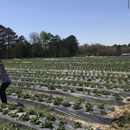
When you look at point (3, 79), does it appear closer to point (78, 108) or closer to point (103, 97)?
point (78, 108)

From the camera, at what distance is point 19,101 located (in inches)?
341

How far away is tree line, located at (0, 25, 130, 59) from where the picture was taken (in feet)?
228

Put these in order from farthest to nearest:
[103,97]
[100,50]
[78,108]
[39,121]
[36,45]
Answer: [100,50], [36,45], [103,97], [78,108], [39,121]

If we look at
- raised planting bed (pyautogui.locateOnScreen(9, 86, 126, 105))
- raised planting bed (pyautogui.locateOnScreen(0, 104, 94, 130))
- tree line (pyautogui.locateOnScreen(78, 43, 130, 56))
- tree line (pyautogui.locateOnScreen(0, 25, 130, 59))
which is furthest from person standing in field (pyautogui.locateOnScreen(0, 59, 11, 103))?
tree line (pyautogui.locateOnScreen(78, 43, 130, 56))

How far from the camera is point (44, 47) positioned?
8275 centimetres

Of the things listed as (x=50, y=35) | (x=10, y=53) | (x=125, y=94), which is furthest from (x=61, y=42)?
(x=125, y=94)

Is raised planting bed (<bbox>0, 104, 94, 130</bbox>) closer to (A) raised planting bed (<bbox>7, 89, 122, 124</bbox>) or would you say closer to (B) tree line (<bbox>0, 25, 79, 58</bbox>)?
(A) raised planting bed (<bbox>7, 89, 122, 124</bbox>)

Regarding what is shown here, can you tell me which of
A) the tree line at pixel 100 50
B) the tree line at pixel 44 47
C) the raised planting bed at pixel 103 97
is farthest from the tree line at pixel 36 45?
the raised planting bed at pixel 103 97

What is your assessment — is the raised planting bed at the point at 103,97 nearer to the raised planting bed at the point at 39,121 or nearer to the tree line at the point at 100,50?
the raised planting bed at the point at 39,121

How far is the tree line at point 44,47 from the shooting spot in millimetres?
69631

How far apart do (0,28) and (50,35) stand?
22.1 meters

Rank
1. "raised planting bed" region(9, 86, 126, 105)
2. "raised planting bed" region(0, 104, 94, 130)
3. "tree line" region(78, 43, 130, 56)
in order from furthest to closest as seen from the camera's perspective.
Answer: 1. "tree line" region(78, 43, 130, 56)
2. "raised planting bed" region(9, 86, 126, 105)
3. "raised planting bed" region(0, 104, 94, 130)

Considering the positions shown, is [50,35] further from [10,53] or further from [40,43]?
[10,53]

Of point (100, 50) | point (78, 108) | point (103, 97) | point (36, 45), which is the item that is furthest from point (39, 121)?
point (100, 50)
